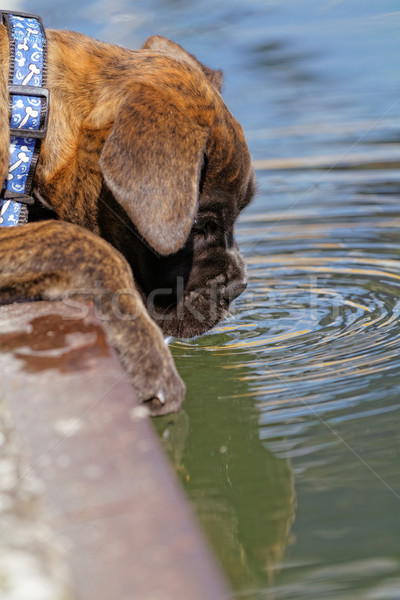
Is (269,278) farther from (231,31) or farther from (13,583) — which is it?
(231,31)

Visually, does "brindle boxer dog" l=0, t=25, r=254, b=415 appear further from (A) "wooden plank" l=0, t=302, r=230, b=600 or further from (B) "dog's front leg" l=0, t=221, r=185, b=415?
(A) "wooden plank" l=0, t=302, r=230, b=600

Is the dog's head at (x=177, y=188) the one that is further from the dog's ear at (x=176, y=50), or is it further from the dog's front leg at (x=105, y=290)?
the dog's front leg at (x=105, y=290)

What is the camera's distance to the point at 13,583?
5.66 feet

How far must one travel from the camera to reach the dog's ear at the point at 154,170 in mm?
3117

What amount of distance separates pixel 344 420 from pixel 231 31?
28.7 feet

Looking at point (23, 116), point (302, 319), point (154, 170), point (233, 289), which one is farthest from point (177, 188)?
point (302, 319)

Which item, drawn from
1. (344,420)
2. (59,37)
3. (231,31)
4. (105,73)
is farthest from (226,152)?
(231,31)

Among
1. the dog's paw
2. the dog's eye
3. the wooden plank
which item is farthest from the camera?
the dog's eye

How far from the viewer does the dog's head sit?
3145 mm

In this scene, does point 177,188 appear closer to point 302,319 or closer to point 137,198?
point 137,198

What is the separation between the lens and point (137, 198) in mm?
3131

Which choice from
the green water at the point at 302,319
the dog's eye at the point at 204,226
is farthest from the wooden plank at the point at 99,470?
the dog's eye at the point at 204,226

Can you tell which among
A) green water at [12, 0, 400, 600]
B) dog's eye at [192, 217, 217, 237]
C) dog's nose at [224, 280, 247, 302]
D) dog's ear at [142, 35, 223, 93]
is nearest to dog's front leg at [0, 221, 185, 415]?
green water at [12, 0, 400, 600]

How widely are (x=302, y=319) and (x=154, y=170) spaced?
2.15 m
